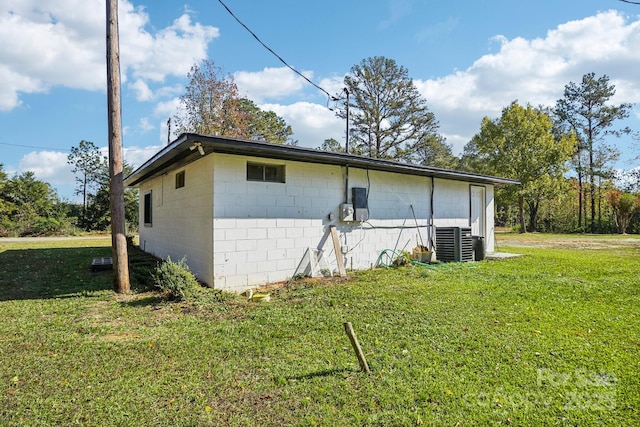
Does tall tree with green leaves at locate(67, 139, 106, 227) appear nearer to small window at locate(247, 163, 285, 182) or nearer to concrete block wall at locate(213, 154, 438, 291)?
small window at locate(247, 163, 285, 182)

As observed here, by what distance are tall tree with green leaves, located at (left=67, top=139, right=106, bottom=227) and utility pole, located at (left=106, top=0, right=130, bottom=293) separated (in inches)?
875

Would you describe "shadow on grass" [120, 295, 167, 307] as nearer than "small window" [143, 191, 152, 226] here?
Yes

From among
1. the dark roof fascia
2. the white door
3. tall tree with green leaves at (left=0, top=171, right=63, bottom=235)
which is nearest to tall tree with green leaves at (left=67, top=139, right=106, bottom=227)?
tall tree with green leaves at (left=0, top=171, right=63, bottom=235)

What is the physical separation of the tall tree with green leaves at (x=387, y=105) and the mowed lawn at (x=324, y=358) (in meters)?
19.0

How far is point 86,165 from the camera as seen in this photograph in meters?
24.3

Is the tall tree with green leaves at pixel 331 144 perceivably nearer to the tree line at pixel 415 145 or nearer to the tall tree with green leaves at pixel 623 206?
the tree line at pixel 415 145

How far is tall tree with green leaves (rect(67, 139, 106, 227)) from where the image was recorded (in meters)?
24.2

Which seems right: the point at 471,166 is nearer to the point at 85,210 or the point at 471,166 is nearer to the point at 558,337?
the point at 558,337

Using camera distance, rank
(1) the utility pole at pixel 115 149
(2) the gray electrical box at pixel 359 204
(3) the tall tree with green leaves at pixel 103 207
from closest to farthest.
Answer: (1) the utility pole at pixel 115 149 < (2) the gray electrical box at pixel 359 204 < (3) the tall tree with green leaves at pixel 103 207

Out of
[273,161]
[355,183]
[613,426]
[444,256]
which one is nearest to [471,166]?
[444,256]

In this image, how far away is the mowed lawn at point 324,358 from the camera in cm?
226

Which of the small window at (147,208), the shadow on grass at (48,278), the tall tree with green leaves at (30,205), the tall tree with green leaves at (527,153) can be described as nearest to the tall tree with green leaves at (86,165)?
the tall tree with green leaves at (30,205)

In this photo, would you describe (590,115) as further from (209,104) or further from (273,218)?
(273,218)

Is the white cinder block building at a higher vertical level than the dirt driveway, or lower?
higher
